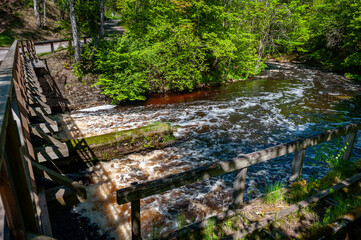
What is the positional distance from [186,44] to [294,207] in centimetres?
1534

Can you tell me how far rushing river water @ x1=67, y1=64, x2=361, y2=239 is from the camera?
5.05 m

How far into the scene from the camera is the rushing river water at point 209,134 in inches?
A: 199

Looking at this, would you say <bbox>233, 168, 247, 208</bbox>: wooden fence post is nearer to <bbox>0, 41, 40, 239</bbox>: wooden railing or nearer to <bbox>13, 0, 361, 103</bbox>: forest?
<bbox>0, 41, 40, 239</bbox>: wooden railing

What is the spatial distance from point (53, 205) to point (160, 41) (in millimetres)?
16436

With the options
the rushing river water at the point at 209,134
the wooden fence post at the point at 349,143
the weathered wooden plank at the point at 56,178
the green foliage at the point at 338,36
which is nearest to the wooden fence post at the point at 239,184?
the rushing river water at the point at 209,134

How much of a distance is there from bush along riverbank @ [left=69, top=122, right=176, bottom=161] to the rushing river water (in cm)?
31

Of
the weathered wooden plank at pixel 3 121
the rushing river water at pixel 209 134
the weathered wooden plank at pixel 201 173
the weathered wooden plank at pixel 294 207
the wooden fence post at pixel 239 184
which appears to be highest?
the weathered wooden plank at pixel 3 121

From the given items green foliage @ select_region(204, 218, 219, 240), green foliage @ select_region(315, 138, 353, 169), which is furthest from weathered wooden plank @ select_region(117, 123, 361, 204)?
green foliage @ select_region(315, 138, 353, 169)

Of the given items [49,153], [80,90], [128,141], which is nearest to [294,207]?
[49,153]

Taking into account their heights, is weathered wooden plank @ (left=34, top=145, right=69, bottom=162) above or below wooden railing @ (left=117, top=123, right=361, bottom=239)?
below

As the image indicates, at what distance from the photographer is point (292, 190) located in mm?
3520

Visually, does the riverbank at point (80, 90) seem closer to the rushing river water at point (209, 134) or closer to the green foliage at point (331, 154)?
the rushing river water at point (209, 134)

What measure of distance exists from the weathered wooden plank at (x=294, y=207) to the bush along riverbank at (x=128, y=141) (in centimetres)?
523

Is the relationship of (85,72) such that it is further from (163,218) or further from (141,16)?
(163,218)
